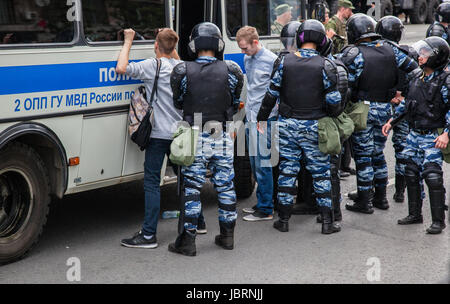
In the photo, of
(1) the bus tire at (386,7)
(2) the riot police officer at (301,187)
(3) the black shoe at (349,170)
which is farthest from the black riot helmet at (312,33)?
(1) the bus tire at (386,7)

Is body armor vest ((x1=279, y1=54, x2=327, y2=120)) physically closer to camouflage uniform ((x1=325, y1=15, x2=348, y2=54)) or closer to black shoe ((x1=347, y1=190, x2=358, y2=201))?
black shoe ((x1=347, y1=190, x2=358, y2=201))

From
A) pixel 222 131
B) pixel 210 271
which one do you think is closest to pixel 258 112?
pixel 222 131

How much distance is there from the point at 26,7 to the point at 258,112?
231 cm

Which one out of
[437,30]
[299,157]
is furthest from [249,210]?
[437,30]

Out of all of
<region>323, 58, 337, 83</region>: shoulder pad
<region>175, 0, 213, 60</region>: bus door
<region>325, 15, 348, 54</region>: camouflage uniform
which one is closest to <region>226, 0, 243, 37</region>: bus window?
<region>175, 0, 213, 60</region>: bus door

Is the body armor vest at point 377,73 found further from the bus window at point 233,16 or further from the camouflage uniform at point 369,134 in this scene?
the bus window at point 233,16

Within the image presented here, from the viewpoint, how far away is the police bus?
16.7 feet

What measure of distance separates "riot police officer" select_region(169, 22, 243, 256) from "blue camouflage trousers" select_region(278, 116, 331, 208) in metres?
0.71

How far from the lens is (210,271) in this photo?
5312 mm

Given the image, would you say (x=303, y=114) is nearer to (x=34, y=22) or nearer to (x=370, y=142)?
(x=370, y=142)

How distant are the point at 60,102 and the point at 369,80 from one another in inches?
121

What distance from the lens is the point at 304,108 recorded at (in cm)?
615
